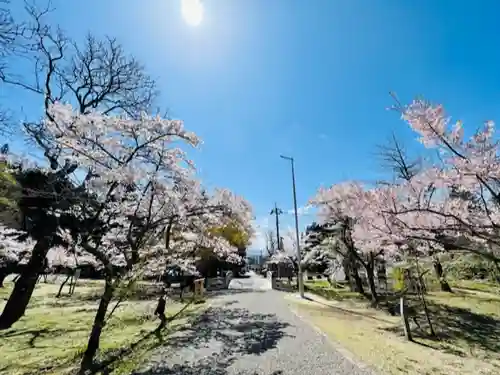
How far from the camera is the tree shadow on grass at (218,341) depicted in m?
5.16

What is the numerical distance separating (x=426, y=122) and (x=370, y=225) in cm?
157

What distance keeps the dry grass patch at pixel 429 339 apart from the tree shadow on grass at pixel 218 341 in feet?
5.33

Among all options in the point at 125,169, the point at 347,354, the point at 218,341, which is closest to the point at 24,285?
the point at 218,341

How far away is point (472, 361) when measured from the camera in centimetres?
617

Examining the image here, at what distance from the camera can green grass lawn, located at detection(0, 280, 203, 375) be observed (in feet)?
18.1

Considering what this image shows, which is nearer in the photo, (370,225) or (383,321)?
(370,225)

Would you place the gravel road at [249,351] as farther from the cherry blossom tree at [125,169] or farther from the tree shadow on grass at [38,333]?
the tree shadow on grass at [38,333]

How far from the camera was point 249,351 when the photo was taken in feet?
19.9

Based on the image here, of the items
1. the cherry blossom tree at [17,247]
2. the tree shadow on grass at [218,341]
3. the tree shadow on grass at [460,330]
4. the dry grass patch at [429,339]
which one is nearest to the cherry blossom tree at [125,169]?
the tree shadow on grass at [218,341]

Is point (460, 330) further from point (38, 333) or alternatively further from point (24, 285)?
point (24, 285)

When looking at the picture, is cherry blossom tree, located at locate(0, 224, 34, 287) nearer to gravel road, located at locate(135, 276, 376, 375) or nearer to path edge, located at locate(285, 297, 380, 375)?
gravel road, located at locate(135, 276, 376, 375)

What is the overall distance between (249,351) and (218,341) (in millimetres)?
1162

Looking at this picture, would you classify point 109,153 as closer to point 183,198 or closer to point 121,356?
point 183,198

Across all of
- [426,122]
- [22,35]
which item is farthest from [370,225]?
[22,35]
